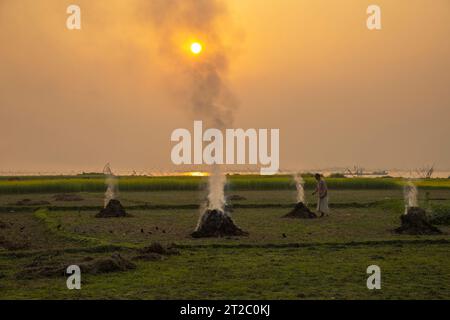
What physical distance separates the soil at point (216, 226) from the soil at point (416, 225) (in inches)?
246

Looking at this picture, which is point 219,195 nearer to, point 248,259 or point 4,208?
point 248,259

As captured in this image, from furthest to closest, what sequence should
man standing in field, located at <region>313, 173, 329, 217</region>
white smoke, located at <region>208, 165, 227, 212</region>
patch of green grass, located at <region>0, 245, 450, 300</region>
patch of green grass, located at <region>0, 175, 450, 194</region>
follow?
patch of green grass, located at <region>0, 175, 450, 194</region> → man standing in field, located at <region>313, 173, 329, 217</region> → white smoke, located at <region>208, 165, 227, 212</region> → patch of green grass, located at <region>0, 245, 450, 300</region>

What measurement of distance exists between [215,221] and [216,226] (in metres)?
0.23

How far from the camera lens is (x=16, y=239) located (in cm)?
2288

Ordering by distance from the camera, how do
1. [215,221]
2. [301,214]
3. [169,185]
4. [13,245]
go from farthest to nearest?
[169,185] → [301,214] → [215,221] → [13,245]

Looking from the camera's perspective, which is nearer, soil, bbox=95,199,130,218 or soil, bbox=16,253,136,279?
soil, bbox=16,253,136,279

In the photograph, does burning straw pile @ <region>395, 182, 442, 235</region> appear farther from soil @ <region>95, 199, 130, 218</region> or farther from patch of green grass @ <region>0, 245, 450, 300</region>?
soil @ <region>95, 199, 130, 218</region>

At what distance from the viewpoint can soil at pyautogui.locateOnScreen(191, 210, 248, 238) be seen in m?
22.8

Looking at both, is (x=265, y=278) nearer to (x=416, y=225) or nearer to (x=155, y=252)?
(x=155, y=252)

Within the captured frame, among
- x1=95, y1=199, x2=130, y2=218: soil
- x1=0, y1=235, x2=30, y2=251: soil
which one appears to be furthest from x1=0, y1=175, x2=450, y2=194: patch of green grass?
x1=0, y1=235, x2=30, y2=251: soil

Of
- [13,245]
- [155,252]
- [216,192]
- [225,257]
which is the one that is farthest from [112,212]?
[225,257]

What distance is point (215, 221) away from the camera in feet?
75.9

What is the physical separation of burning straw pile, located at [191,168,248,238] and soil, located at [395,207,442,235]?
246 inches
